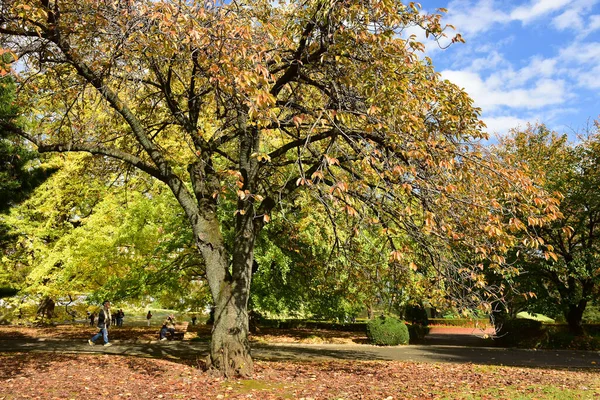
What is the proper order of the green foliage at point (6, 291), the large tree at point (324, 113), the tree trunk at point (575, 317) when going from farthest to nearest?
the tree trunk at point (575, 317), the green foliage at point (6, 291), the large tree at point (324, 113)

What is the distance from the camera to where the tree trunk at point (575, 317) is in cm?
2164

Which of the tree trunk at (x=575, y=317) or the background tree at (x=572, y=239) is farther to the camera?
the tree trunk at (x=575, y=317)

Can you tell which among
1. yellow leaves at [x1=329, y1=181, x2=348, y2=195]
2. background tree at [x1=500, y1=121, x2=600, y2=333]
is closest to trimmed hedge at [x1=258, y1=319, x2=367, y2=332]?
background tree at [x1=500, y1=121, x2=600, y2=333]

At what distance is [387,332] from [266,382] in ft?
45.3

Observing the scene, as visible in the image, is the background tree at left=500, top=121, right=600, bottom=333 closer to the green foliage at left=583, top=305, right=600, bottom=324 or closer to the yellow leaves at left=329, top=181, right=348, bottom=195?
the green foliage at left=583, top=305, right=600, bottom=324

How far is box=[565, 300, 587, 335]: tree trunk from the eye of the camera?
71.0 feet

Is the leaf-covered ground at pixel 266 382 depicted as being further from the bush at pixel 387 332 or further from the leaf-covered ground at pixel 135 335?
the bush at pixel 387 332

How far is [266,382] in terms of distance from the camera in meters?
7.85

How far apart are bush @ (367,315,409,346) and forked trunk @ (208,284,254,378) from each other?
44.3 feet

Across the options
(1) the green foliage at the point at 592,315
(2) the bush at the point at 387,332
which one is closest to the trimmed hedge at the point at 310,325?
(2) the bush at the point at 387,332

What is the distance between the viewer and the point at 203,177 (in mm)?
9133

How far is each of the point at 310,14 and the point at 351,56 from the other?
0.98 meters

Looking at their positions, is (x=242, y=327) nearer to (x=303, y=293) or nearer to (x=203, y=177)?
(x=203, y=177)

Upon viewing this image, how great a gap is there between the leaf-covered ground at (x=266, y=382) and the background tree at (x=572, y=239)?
1157 centimetres
